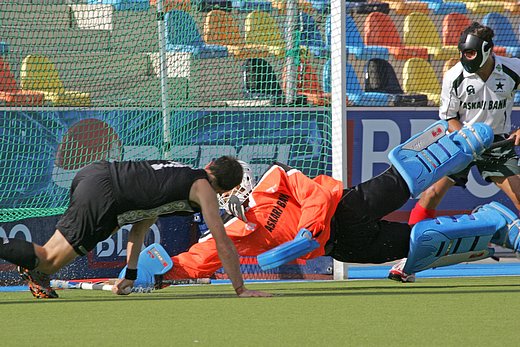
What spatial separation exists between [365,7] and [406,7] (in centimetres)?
98

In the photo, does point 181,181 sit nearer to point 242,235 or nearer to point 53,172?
point 242,235

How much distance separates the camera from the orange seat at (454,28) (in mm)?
13383

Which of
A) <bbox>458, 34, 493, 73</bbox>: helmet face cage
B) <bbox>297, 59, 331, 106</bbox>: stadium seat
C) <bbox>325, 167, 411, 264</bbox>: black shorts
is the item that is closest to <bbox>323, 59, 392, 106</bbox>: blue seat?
<bbox>297, 59, 331, 106</bbox>: stadium seat

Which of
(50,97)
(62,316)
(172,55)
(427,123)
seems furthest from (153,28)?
(62,316)

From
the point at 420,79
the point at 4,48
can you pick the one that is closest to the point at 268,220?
the point at 4,48

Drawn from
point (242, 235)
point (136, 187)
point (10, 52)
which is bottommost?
point (242, 235)

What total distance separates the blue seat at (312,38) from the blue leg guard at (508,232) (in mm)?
2762

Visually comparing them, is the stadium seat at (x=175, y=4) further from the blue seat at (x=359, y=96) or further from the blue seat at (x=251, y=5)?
the blue seat at (x=359, y=96)

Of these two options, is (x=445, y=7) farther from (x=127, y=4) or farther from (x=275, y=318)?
(x=275, y=318)

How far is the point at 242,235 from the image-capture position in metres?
6.80

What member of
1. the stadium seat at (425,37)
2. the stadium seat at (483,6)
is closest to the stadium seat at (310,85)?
the stadium seat at (425,37)

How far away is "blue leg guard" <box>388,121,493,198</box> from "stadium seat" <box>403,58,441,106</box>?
470 centimetres

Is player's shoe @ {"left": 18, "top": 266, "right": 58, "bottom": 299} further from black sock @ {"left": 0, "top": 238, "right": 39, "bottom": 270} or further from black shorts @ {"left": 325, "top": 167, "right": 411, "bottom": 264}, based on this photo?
black shorts @ {"left": 325, "top": 167, "right": 411, "bottom": 264}

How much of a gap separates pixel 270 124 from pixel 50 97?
195 cm
